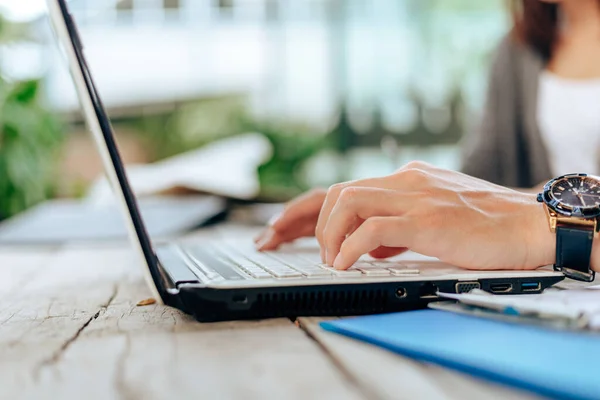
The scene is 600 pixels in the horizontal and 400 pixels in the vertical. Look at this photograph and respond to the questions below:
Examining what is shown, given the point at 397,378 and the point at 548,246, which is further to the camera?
the point at 548,246

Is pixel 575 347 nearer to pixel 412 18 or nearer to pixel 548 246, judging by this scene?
pixel 548 246

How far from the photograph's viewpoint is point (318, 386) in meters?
0.42

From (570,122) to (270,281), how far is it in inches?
61.8

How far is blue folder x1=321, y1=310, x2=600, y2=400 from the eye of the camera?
0.38 metres

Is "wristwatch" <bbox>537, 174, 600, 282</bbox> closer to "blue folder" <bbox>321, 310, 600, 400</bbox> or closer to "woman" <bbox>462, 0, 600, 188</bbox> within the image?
"blue folder" <bbox>321, 310, 600, 400</bbox>

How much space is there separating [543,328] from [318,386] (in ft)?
A: 0.62

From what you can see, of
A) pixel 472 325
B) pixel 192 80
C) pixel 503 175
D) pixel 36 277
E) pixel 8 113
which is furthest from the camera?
pixel 192 80

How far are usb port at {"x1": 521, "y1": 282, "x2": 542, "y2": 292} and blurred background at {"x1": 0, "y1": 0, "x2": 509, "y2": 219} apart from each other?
4.05 metres

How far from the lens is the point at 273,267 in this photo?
672 mm

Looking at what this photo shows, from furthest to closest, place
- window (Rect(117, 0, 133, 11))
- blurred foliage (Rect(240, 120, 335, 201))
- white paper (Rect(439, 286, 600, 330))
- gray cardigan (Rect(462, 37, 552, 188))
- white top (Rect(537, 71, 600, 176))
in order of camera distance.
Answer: blurred foliage (Rect(240, 120, 335, 201)) → window (Rect(117, 0, 133, 11)) → gray cardigan (Rect(462, 37, 552, 188)) → white top (Rect(537, 71, 600, 176)) → white paper (Rect(439, 286, 600, 330))

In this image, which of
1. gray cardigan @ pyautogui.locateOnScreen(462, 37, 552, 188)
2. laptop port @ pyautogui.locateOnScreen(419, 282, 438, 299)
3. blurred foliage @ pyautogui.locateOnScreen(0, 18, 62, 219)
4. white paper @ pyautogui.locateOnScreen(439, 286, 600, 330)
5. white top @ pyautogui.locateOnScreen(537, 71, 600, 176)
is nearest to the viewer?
white paper @ pyautogui.locateOnScreen(439, 286, 600, 330)

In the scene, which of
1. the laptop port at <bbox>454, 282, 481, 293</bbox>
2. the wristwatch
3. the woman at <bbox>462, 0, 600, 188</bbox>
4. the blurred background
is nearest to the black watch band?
the wristwatch

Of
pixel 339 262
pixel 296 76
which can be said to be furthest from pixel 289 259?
pixel 296 76

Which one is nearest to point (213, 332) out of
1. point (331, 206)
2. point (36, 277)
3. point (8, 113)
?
point (331, 206)
